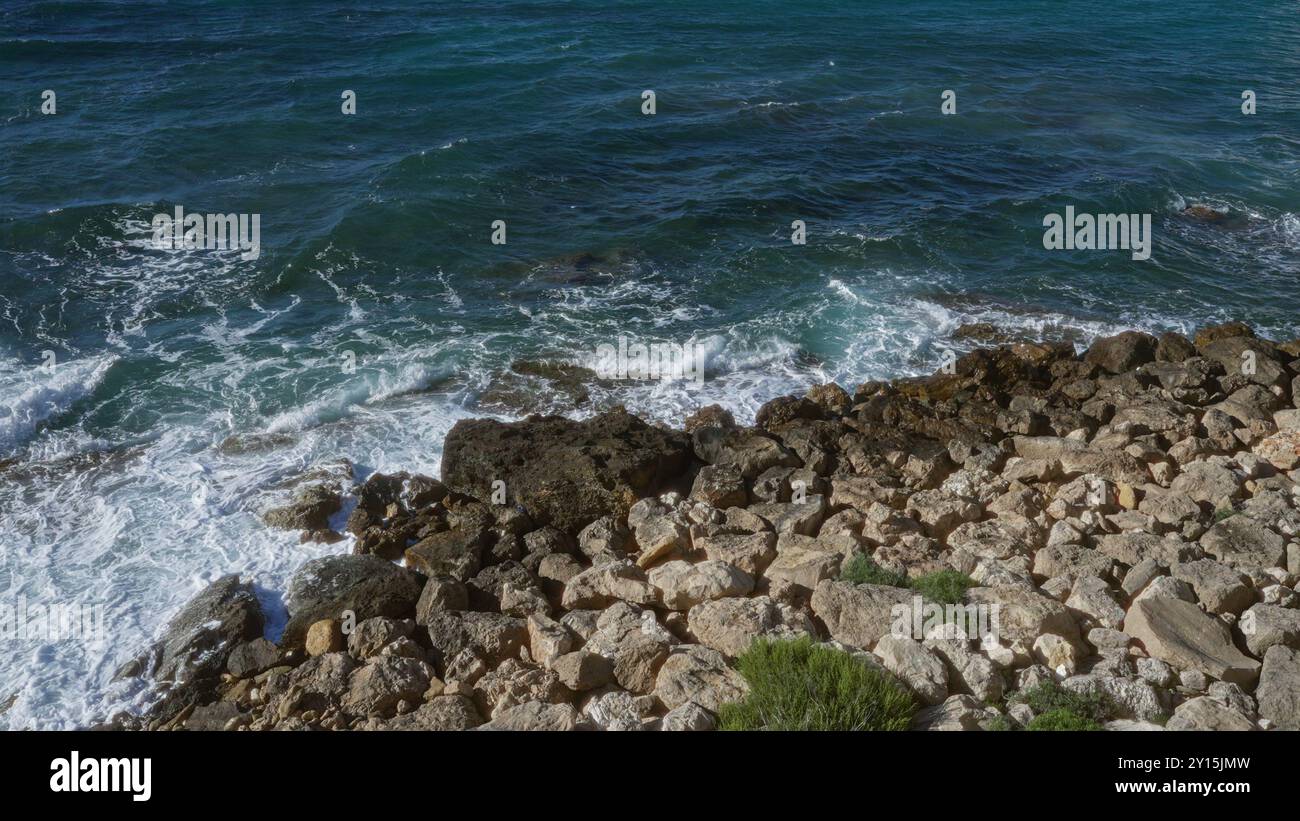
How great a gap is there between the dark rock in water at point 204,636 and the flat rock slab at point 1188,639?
12.3m

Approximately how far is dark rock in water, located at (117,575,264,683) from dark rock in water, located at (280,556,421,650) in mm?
617

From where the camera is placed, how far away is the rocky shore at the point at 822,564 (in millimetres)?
12070

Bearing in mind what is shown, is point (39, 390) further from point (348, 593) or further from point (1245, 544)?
point (1245, 544)

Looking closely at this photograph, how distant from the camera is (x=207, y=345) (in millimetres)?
24234

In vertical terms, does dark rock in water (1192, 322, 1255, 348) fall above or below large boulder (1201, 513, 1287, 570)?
above

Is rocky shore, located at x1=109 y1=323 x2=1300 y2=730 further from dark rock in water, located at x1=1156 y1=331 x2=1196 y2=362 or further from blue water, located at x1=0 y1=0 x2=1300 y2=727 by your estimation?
blue water, located at x1=0 y1=0 x2=1300 y2=727

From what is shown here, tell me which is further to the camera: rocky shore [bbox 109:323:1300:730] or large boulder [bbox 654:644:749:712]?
rocky shore [bbox 109:323:1300:730]

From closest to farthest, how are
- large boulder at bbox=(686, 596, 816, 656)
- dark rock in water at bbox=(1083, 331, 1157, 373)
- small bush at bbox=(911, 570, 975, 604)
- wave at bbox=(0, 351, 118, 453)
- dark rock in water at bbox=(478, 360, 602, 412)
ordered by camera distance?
1. large boulder at bbox=(686, 596, 816, 656)
2. small bush at bbox=(911, 570, 975, 604)
3. wave at bbox=(0, 351, 118, 453)
4. dark rock in water at bbox=(1083, 331, 1157, 373)
5. dark rock in water at bbox=(478, 360, 602, 412)

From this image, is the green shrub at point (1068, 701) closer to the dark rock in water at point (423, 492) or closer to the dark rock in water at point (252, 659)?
the dark rock in water at point (252, 659)

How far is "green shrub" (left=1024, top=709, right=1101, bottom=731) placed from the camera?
10695 millimetres

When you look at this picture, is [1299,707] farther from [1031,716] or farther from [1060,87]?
[1060,87]

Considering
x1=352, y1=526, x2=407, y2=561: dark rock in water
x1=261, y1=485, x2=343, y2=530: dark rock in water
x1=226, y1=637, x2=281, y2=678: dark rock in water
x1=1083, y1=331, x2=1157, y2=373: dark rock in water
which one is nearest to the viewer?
x1=226, y1=637, x2=281, y2=678: dark rock in water

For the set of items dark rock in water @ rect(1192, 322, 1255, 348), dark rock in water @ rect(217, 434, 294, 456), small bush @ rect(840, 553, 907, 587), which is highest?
dark rock in water @ rect(1192, 322, 1255, 348)

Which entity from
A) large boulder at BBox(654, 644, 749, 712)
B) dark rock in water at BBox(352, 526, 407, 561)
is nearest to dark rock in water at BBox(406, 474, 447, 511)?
dark rock in water at BBox(352, 526, 407, 561)
